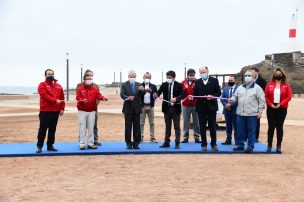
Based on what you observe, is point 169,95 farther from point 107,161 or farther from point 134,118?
point 107,161

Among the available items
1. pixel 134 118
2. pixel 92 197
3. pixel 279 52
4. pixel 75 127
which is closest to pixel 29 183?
pixel 92 197

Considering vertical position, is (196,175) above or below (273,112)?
below

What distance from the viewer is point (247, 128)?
9258 millimetres

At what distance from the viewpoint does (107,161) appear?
26.9ft

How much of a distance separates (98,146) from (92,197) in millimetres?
4493

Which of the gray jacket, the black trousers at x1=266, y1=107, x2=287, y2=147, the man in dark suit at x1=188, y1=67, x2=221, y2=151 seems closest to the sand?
the black trousers at x1=266, y1=107, x2=287, y2=147

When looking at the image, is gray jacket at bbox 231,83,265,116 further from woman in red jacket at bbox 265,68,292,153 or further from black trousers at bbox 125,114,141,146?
black trousers at bbox 125,114,141,146

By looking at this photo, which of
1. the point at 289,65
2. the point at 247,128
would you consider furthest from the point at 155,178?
the point at 289,65

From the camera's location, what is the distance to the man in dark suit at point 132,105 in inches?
366

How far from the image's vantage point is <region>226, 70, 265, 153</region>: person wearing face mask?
902 cm

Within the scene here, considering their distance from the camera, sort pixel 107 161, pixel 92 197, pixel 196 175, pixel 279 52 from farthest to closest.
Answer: pixel 279 52, pixel 107 161, pixel 196 175, pixel 92 197

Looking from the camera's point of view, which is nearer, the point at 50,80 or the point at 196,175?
the point at 196,175

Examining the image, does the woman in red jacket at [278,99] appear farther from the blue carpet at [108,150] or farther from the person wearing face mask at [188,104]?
the person wearing face mask at [188,104]

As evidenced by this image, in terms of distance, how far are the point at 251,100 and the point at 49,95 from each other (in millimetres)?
4369
